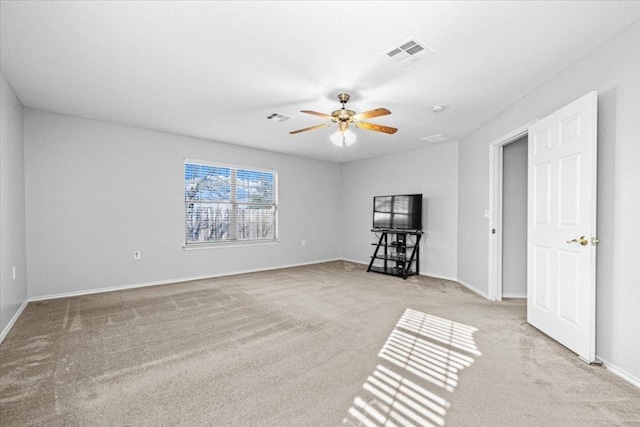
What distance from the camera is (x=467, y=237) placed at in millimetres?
4727

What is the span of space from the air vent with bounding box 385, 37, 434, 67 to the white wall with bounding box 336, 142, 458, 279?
3.19 m

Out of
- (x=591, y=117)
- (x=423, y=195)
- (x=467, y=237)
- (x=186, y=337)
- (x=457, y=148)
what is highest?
(x=457, y=148)

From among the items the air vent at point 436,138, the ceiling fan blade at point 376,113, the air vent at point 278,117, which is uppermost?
the air vent at point 278,117

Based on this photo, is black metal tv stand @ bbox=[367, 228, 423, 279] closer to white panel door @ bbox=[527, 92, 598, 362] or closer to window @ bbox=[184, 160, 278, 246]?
window @ bbox=[184, 160, 278, 246]

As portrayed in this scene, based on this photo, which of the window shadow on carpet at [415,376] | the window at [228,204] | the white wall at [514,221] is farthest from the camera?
the window at [228,204]

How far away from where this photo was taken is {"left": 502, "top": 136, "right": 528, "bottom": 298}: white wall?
159 inches

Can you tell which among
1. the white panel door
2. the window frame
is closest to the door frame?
the white panel door

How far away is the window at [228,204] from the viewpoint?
5.12 meters

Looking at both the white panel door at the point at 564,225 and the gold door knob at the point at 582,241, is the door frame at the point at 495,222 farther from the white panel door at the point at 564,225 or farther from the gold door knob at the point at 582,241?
the gold door knob at the point at 582,241

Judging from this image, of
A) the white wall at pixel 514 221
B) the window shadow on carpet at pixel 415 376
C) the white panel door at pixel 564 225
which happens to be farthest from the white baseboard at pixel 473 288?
the window shadow on carpet at pixel 415 376

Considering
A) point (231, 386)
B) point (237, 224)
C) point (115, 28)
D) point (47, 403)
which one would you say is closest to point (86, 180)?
point (237, 224)

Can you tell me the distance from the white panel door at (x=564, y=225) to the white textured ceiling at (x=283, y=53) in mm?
597

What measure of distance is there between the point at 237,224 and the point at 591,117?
5.12 metres

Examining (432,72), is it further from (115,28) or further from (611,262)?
(115,28)
